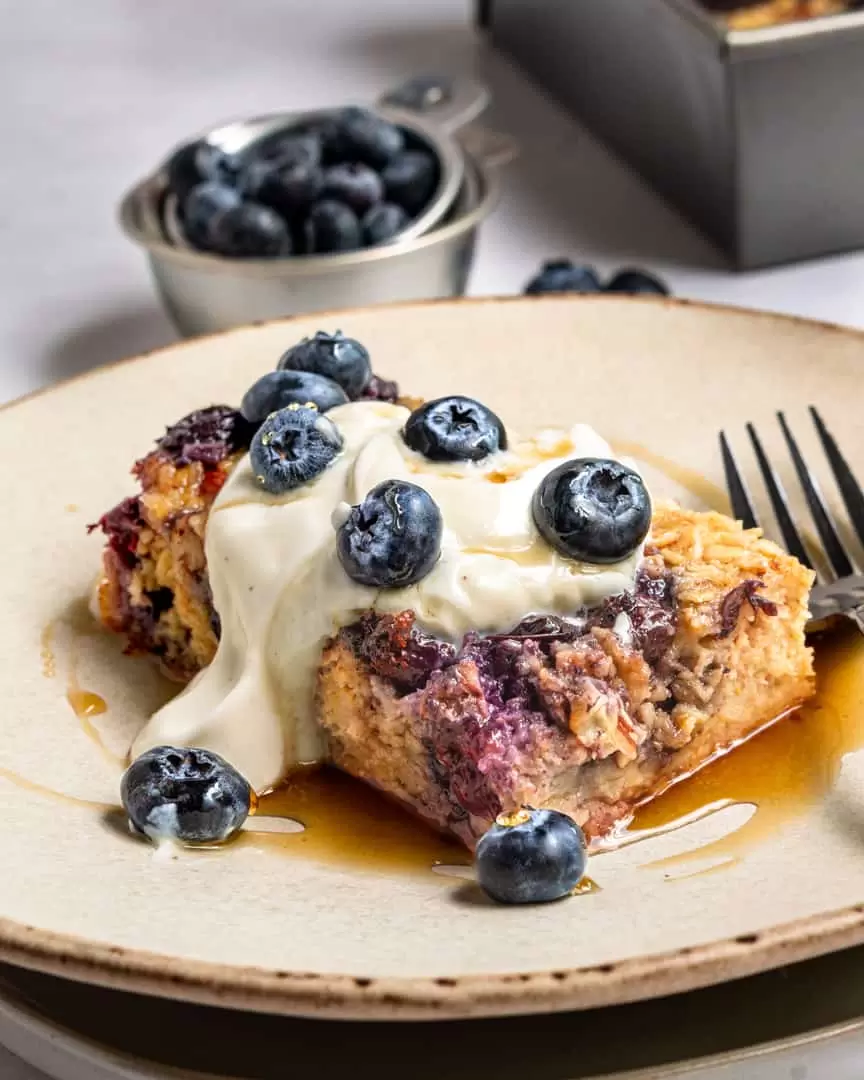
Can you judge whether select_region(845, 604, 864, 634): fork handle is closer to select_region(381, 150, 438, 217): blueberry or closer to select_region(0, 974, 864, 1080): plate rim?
select_region(0, 974, 864, 1080): plate rim

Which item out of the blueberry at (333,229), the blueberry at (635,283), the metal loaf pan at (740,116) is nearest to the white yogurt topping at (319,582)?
the blueberry at (333,229)

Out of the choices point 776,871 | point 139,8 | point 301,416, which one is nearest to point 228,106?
point 139,8

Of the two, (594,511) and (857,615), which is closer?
(594,511)

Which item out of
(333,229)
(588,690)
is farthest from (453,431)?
(333,229)

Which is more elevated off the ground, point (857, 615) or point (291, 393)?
point (291, 393)

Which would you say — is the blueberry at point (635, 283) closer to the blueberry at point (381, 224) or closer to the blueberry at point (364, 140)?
the blueberry at point (381, 224)

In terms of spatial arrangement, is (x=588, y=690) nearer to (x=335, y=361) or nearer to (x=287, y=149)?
(x=335, y=361)
